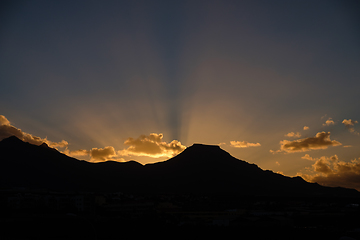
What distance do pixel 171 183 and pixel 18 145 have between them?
98.0 meters

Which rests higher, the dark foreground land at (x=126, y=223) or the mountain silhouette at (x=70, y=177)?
the mountain silhouette at (x=70, y=177)

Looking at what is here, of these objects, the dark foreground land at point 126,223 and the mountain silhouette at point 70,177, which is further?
the mountain silhouette at point 70,177

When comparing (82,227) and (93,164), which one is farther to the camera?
(93,164)

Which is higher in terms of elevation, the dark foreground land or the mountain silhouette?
the mountain silhouette

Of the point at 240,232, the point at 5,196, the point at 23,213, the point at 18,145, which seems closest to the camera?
the point at 240,232

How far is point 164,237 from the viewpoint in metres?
61.1

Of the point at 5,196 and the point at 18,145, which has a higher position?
the point at 18,145

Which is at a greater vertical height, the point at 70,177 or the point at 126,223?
the point at 70,177

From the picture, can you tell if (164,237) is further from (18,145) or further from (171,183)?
(18,145)

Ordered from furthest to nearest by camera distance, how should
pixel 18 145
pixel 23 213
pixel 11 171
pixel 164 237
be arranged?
pixel 18 145
pixel 11 171
pixel 23 213
pixel 164 237

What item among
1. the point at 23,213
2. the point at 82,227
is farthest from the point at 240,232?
the point at 23,213

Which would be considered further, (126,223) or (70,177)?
(70,177)

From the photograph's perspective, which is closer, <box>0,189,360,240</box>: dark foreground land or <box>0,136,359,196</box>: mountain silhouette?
<box>0,189,360,240</box>: dark foreground land

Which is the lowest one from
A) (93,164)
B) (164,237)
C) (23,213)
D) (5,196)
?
(164,237)
